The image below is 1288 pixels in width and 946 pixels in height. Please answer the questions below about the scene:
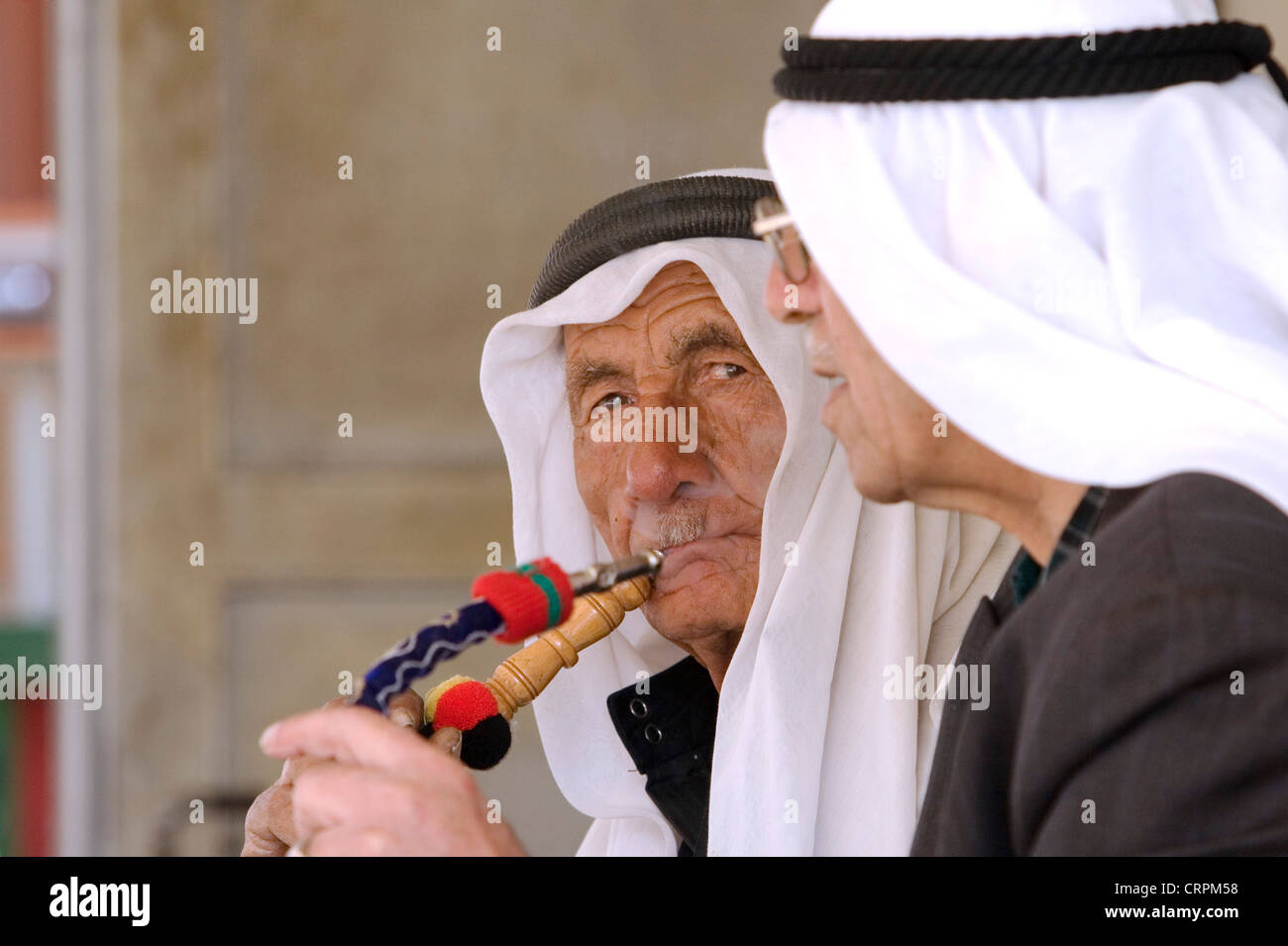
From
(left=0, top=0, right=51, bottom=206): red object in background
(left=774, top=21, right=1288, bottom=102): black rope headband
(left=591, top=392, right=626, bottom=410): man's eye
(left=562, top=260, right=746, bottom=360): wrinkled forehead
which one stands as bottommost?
(left=591, top=392, right=626, bottom=410): man's eye

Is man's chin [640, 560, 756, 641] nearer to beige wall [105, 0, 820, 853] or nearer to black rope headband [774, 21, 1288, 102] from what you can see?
black rope headband [774, 21, 1288, 102]

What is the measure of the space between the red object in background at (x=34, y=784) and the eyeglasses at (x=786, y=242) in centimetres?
466

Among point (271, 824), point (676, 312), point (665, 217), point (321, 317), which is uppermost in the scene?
point (321, 317)

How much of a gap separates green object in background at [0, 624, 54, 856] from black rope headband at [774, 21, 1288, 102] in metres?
4.72

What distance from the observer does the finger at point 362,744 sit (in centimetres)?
135

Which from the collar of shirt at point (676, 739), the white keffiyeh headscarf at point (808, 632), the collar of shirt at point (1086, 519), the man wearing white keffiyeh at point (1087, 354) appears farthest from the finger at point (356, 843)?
the collar of shirt at point (676, 739)

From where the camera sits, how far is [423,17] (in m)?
5.01

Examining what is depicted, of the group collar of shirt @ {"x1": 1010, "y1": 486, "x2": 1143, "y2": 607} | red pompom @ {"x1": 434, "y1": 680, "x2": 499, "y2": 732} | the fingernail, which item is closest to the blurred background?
red pompom @ {"x1": 434, "y1": 680, "x2": 499, "y2": 732}

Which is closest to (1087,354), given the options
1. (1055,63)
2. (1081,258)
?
(1081,258)

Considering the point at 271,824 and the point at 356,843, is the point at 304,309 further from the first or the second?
the point at 356,843

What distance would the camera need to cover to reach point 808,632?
80.1 inches

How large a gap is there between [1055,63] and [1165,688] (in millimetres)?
594

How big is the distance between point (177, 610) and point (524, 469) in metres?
2.99

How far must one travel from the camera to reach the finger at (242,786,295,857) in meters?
2.00
